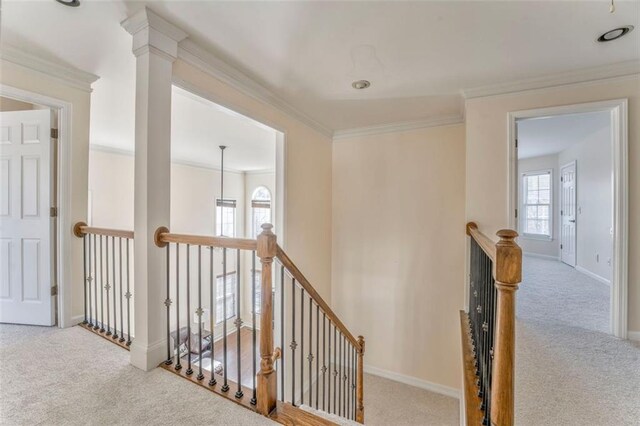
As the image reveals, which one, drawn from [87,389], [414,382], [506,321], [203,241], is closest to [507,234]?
[506,321]

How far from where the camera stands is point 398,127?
12.8 feet

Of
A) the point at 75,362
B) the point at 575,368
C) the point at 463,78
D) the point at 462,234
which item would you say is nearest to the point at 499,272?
the point at 575,368

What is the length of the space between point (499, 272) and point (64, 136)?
3.42 meters

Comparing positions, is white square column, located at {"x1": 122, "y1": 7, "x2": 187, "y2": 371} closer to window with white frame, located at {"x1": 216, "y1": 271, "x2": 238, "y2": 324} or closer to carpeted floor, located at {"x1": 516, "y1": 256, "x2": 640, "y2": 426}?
carpeted floor, located at {"x1": 516, "y1": 256, "x2": 640, "y2": 426}

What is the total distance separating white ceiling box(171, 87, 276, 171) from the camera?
10.1 ft

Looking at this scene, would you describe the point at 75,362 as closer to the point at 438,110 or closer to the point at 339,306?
the point at 339,306

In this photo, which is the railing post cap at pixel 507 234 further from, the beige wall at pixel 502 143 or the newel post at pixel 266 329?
the beige wall at pixel 502 143

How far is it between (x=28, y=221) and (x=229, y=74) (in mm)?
2253

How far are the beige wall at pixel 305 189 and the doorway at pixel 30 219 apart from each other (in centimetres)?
174

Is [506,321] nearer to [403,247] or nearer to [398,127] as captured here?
[403,247]

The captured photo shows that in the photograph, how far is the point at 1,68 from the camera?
2.08 metres

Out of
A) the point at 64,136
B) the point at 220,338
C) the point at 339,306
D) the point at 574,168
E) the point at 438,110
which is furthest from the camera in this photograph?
the point at 220,338

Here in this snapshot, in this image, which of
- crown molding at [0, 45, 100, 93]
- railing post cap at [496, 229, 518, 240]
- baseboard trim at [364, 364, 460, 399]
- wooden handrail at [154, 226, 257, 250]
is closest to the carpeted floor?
railing post cap at [496, 229, 518, 240]

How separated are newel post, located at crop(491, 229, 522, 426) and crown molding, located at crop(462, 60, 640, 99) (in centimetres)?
241
